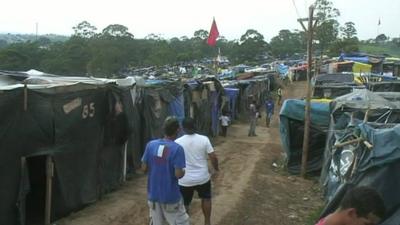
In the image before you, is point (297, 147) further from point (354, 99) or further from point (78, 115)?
point (78, 115)

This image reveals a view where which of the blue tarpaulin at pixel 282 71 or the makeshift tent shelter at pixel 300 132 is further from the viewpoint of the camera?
the blue tarpaulin at pixel 282 71

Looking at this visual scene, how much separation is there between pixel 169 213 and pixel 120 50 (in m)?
66.7

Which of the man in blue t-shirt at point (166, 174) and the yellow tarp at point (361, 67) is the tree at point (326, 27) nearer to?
the yellow tarp at point (361, 67)

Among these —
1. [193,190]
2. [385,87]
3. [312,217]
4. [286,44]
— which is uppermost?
[286,44]

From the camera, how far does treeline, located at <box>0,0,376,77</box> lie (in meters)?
53.8

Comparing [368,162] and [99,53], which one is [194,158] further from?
[99,53]

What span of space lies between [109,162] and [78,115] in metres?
1.73

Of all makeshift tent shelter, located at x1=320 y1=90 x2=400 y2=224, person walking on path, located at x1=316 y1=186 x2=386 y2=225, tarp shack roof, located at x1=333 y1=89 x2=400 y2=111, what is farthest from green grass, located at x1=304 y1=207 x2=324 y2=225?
person walking on path, located at x1=316 y1=186 x2=386 y2=225

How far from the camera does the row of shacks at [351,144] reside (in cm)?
715

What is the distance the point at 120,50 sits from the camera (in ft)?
233

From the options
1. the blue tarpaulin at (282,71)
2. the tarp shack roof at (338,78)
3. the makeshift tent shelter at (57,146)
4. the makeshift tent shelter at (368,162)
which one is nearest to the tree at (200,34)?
the blue tarpaulin at (282,71)

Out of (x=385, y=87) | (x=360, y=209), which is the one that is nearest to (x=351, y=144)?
(x=360, y=209)

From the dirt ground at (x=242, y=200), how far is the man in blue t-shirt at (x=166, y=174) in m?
2.68

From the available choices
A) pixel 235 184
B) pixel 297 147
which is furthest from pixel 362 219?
pixel 297 147
